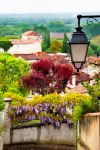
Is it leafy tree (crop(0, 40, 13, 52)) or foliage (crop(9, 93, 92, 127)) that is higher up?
foliage (crop(9, 93, 92, 127))

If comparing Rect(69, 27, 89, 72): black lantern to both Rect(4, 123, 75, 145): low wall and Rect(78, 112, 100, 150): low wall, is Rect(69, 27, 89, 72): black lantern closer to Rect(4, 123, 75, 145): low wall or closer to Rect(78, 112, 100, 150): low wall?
Rect(78, 112, 100, 150): low wall

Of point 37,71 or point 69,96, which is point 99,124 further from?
point 37,71

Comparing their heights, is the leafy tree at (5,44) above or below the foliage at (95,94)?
below

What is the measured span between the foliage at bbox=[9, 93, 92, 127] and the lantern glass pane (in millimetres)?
12791

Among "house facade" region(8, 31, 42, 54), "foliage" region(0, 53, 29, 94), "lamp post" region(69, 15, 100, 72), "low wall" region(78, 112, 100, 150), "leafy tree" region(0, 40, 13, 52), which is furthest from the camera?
"house facade" region(8, 31, 42, 54)

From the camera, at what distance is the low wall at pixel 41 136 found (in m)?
21.0

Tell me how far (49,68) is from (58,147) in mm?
16961

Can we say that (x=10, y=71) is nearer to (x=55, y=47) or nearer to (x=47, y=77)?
(x=47, y=77)

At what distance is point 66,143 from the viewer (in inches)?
823

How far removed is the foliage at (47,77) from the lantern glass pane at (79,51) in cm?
2889

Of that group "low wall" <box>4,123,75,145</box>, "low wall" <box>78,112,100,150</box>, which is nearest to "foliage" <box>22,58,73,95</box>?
"low wall" <box>4,123,75,145</box>

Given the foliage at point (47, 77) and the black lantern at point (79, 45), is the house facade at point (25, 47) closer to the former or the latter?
the foliage at point (47, 77)

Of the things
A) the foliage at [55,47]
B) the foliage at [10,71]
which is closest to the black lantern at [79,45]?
the foliage at [10,71]

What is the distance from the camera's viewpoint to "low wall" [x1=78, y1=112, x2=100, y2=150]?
10062mm
